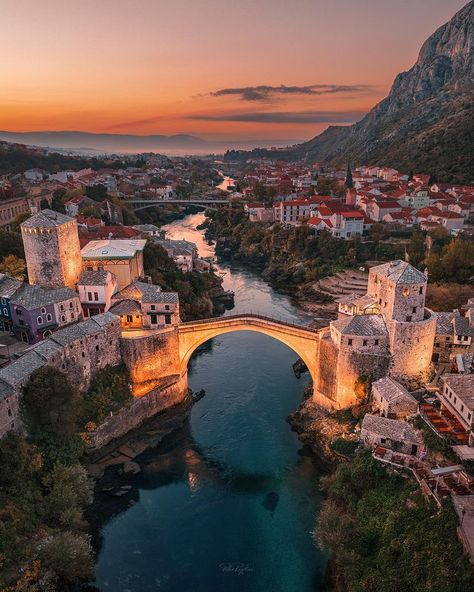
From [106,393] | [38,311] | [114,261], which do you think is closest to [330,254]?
[114,261]

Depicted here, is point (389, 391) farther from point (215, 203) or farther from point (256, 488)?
point (215, 203)

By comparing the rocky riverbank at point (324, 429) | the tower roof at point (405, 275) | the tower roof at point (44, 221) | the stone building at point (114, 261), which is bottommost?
the rocky riverbank at point (324, 429)

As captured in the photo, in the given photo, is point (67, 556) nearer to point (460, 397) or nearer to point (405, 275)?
point (460, 397)

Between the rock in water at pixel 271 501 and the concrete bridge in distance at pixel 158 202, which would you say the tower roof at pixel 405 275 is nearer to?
the rock in water at pixel 271 501

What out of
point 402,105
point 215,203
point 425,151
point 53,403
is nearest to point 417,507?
point 53,403

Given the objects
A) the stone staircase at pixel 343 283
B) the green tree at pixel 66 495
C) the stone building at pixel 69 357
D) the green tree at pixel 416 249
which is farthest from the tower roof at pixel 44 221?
the green tree at pixel 416 249

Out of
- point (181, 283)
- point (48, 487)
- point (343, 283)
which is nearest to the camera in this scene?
point (48, 487)

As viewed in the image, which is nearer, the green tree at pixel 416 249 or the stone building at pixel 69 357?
the stone building at pixel 69 357
